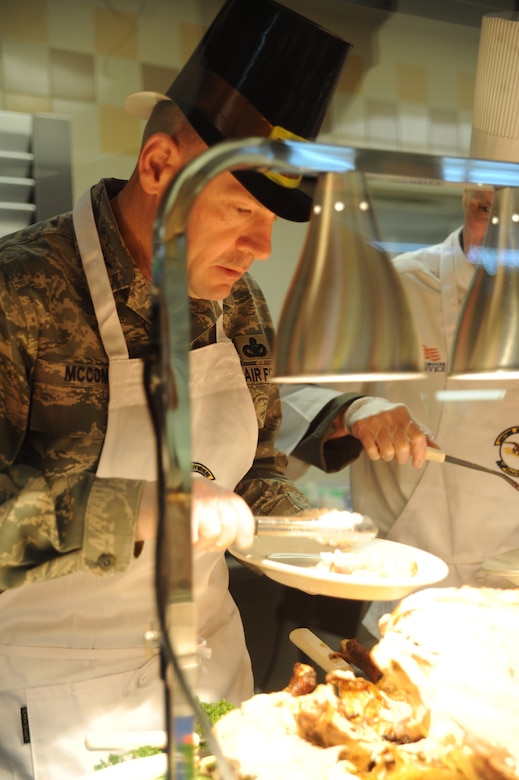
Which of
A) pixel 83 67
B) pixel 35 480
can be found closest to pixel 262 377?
pixel 35 480

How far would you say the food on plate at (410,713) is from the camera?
0.84 metres

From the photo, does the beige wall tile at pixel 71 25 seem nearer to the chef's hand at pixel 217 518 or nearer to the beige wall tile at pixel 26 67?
the beige wall tile at pixel 26 67

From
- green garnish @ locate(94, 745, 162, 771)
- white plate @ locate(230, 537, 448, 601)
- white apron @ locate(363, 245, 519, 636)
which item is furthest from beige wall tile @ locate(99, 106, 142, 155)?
green garnish @ locate(94, 745, 162, 771)

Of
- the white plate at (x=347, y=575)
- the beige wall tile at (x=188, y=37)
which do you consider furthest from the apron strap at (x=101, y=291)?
the beige wall tile at (x=188, y=37)

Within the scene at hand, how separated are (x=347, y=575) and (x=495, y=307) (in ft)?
1.50

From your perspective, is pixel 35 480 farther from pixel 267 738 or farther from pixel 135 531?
pixel 267 738

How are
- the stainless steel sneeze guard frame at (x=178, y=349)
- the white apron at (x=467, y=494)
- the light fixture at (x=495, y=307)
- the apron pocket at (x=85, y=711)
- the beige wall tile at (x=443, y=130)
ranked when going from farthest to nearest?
the beige wall tile at (x=443, y=130) < the white apron at (x=467, y=494) < the apron pocket at (x=85, y=711) < the light fixture at (x=495, y=307) < the stainless steel sneeze guard frame at (x=178, y=349)

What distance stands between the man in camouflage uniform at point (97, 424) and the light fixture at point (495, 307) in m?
0.48

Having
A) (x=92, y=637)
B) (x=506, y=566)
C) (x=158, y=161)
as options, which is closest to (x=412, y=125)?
(x=158, y=161)

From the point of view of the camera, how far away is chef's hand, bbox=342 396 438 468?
155cm

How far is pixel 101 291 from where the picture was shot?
1.39 m

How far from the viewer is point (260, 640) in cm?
208

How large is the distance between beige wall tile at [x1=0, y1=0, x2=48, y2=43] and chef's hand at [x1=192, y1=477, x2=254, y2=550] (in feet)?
5.49

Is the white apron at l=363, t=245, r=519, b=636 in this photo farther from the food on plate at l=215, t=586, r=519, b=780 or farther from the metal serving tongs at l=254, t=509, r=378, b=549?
the food on plate at l=215, t=586, r=519, b=780
